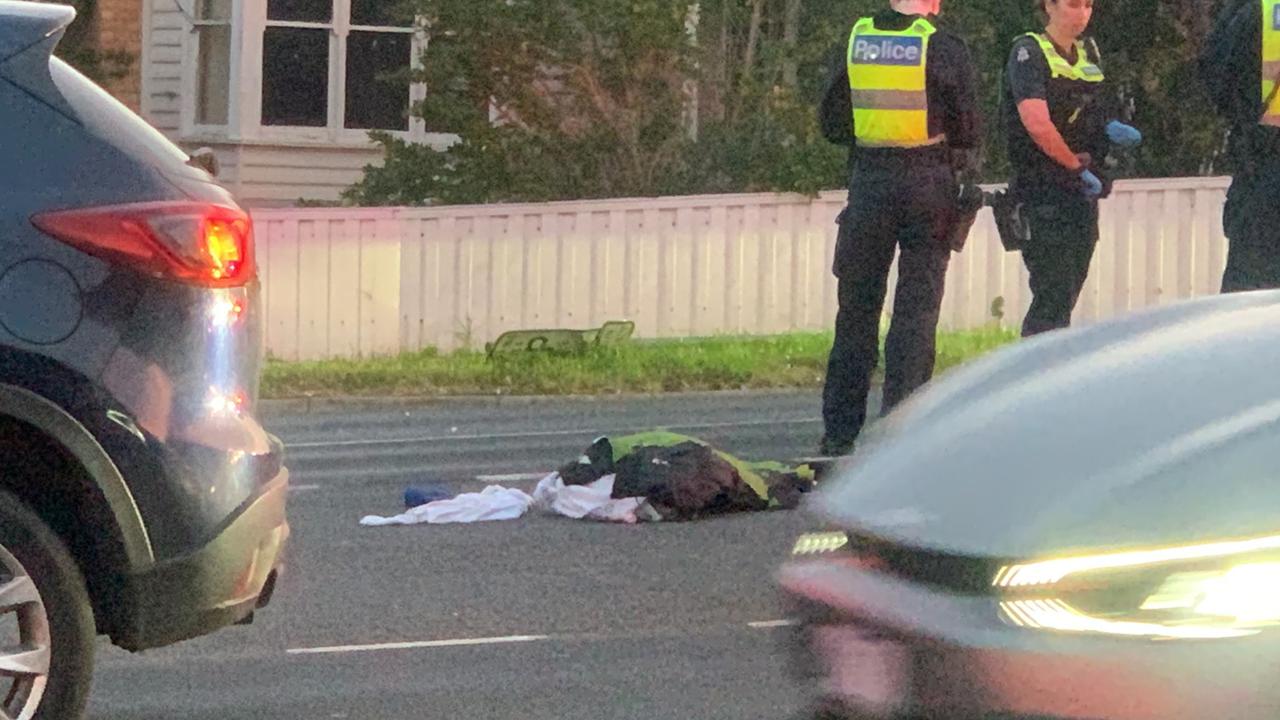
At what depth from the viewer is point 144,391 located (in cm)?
526

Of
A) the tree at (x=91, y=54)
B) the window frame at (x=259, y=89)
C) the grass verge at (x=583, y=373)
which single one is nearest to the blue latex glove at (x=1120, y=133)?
the grass verge at (x=583, y=373)

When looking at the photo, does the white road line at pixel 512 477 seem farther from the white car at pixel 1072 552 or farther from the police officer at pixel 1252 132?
the white car at pixel 1072 552

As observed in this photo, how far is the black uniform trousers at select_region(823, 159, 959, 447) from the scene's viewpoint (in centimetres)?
1022

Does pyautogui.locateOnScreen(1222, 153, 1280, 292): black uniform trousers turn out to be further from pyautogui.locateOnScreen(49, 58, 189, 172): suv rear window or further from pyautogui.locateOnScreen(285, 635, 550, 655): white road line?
pyautogui.locateOnScreen(49, 58, 189, 172): suv rear window

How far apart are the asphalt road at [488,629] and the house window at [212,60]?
538 inches

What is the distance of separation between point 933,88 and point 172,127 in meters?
15.9

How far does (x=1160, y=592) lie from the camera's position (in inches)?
138

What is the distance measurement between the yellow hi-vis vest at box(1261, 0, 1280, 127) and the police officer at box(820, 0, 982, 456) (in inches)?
48.0

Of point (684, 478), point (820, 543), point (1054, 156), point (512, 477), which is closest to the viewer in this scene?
point (820, 543)

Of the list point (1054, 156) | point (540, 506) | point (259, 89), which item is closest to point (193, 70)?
A: point (259, 89)

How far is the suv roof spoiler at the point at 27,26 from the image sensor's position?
537 centimetres

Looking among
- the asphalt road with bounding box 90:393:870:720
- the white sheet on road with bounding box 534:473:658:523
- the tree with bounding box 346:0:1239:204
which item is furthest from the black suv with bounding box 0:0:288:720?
the tree with bounding box 346:0:1239:204

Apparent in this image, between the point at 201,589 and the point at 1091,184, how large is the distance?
254 inches

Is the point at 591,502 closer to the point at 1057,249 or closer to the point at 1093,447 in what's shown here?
the point at 1057,249
